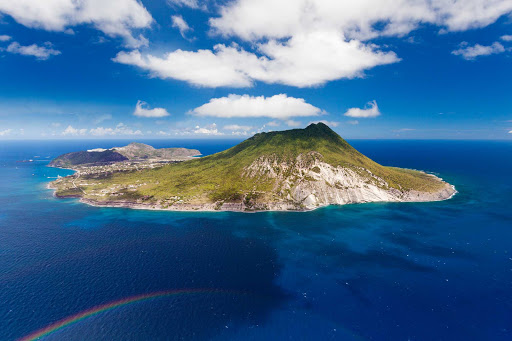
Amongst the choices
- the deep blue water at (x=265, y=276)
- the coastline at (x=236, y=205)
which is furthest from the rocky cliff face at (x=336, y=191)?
the deep blue water at (x=265, y=276)

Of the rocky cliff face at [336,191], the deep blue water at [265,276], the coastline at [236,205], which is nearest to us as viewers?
the deep blue water at [265,276]

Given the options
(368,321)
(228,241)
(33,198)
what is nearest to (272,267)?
(228,241)

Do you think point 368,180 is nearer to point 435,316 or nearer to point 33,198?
point 435,316

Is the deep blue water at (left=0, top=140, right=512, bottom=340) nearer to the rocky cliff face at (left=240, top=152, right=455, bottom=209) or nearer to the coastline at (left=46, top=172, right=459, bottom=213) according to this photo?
the coastline at (left=46, top=172, right=459, bottom=213)

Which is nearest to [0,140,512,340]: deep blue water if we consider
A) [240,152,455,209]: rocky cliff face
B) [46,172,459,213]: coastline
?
[46,172,459,213]: coastline

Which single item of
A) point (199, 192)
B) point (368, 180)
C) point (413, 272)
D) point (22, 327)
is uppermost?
point (368, 180)

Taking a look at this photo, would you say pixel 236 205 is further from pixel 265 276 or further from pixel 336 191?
pixel 336 191

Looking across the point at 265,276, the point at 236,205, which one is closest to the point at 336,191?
the point at 236,205

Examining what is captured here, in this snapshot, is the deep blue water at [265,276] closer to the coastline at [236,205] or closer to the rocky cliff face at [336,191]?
the coastline at [236,205]
